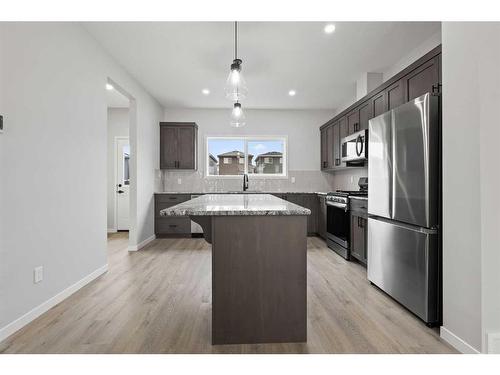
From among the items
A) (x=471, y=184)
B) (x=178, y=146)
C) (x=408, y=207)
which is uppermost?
(x=178, y=146)

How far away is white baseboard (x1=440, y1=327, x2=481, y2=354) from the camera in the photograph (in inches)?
63.4

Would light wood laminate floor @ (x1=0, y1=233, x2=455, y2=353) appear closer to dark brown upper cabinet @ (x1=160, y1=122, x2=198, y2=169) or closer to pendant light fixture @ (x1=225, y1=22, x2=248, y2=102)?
pendant light fixture @ (x1=225, y1=22, x2=248, y2=102)

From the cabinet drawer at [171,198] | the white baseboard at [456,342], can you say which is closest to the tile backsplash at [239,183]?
the cabinet drawer at [171,198]

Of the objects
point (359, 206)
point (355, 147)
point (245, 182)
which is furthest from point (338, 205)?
point (245, 182)

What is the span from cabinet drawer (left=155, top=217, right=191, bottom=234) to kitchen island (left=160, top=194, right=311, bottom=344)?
362 cm

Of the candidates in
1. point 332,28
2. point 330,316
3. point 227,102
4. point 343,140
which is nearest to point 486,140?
point 330,316

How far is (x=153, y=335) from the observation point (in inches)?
72.7

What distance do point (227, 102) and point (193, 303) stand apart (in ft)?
13.2

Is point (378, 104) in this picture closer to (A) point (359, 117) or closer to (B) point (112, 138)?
(A) point (359, 117)

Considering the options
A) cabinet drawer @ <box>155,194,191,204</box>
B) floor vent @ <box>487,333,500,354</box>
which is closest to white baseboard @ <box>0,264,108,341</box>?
cabinet drawer @ <box>155,194,191,204</box>

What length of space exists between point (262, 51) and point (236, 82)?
99 centimetres

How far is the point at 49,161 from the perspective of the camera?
2.25 meters
